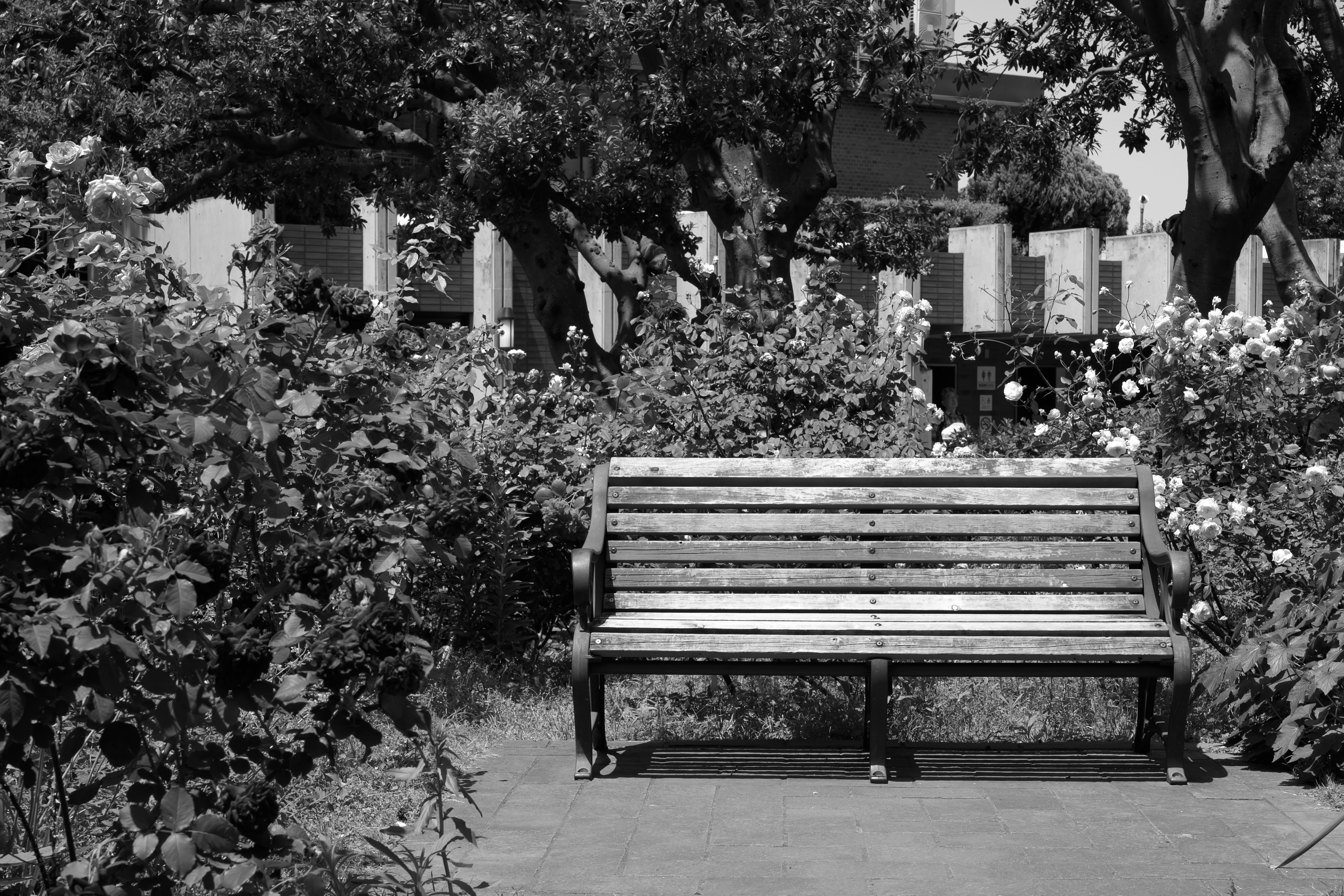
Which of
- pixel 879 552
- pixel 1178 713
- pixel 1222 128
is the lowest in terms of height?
pixel 1178 713

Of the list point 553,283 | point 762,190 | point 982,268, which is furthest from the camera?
point 982,268

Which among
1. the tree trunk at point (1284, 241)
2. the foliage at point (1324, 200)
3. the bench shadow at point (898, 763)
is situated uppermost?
the foliage at point (1324, 200)

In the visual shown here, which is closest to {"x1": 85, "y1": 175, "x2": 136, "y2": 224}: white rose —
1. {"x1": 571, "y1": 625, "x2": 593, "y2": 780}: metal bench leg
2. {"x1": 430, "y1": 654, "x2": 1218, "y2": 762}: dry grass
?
{"x1": 571, "y1": 625, "x2": 593, "y2": 780}: metal bench leg

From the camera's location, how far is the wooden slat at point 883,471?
509 cm

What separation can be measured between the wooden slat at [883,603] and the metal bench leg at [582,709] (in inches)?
15.5

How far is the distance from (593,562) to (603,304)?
53.8ft

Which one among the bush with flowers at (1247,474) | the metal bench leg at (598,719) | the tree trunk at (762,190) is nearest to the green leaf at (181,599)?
the metal bench leg at (598,719)

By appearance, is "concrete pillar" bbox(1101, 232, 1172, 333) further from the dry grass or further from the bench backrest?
the bench backrest

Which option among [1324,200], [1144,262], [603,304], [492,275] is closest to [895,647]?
[492,275]

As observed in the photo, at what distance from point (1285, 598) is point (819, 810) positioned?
181 cm

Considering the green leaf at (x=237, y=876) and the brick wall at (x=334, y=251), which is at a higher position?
the brick wall at (x=334, y=251)

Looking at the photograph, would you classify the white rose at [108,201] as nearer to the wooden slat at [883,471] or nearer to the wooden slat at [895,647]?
the wooden slat at [895,647]

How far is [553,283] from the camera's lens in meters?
12.0

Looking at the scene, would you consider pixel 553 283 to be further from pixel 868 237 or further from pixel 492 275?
pixel 492 275
